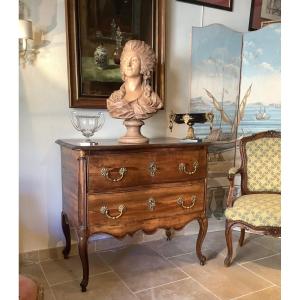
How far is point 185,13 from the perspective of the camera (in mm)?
3070

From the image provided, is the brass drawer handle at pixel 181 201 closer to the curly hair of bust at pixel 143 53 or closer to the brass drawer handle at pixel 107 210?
the brass drawer handle at pixel 107 210

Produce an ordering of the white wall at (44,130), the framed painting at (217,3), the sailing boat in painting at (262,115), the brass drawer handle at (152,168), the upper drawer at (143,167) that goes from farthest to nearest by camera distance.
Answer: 1. the sailing boat in painting at (262,115)
2. the framed painting at (217,3)
3. the white wall at (44,130)
4. the brass drawer handle at (152,168)
5. the upper drawer at (143,167)

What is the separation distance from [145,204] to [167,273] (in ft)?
2.00

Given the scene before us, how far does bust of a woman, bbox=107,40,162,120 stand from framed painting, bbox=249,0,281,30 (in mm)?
1624

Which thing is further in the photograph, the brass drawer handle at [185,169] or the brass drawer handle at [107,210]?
the brass drawer handle at [185,169]

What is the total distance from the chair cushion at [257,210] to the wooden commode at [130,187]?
0.85ft

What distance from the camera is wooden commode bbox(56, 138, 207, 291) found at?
2.11 meters

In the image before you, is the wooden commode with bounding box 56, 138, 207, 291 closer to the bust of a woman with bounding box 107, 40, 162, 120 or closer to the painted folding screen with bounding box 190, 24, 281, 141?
the bust of a woman with bounding box 107, 40, 162, 120

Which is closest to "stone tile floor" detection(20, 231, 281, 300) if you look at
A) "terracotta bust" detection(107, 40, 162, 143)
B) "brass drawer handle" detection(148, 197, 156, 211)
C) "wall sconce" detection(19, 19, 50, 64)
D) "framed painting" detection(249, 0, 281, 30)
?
"brass drawer handle" detection(148, 197, 156, 211)

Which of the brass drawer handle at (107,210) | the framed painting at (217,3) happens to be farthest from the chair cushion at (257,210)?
the framed painting at (217,3)

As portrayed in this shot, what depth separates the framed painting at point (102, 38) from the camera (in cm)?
259

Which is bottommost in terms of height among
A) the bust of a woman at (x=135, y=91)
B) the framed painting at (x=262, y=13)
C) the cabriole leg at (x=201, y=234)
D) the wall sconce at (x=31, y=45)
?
the cabriole leg at (x=201, y=234)
